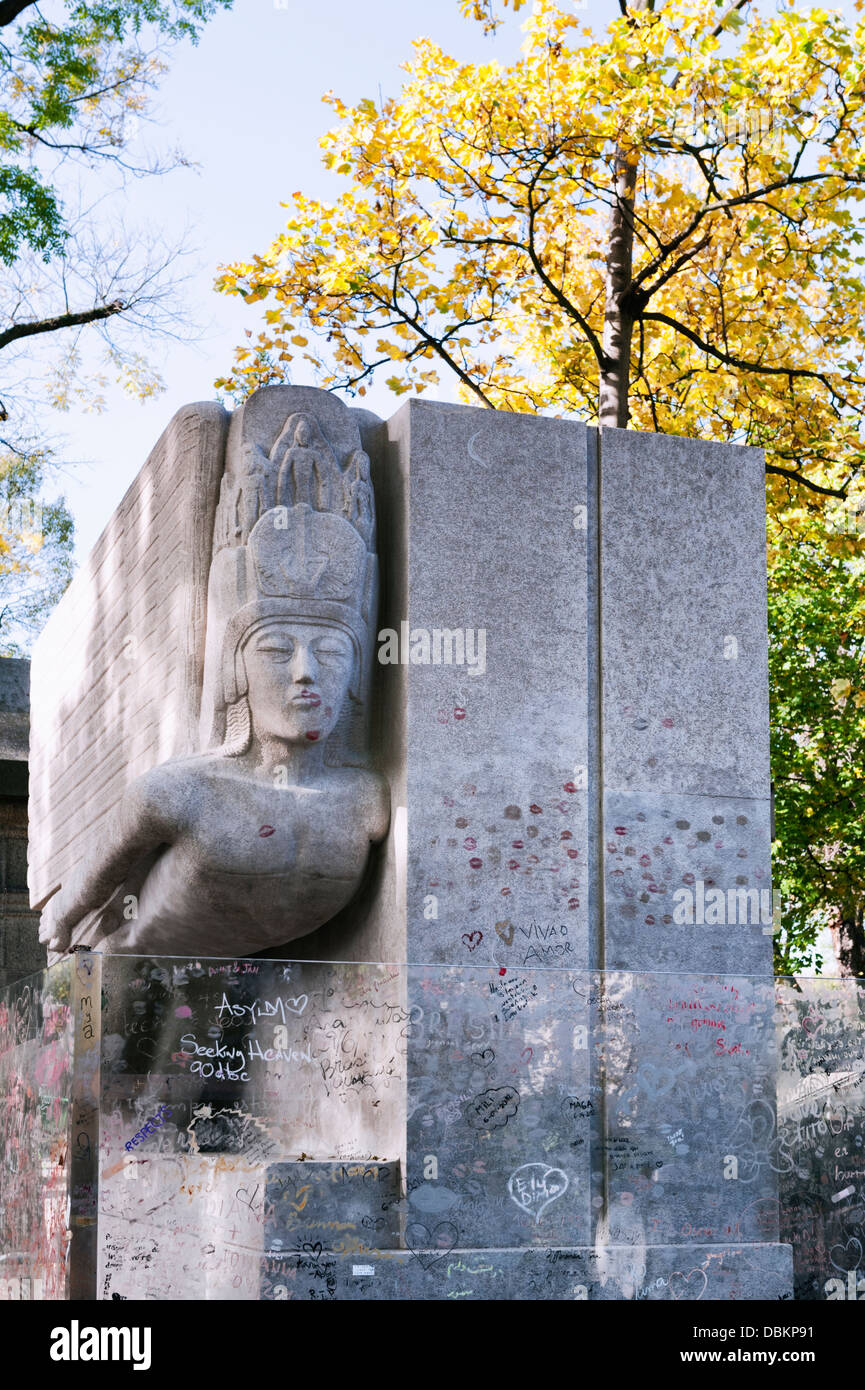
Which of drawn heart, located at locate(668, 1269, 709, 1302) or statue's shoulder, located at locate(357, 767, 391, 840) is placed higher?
statue's shoulder, located at locate(357, 767, 391, 840)

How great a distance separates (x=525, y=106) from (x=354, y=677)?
731cm

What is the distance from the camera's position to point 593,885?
789 centimetres

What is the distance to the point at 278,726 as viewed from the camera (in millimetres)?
7641

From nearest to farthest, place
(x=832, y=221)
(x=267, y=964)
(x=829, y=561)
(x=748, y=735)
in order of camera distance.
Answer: (x=267, y=964) → (x=748, y=735) → (x=832, y=221) → (x=829, y=561)

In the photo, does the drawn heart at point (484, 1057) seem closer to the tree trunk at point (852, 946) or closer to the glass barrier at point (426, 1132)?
the glass barrier at point (426, 1132)

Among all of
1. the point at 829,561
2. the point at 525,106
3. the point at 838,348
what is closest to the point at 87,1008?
the point at 525,106

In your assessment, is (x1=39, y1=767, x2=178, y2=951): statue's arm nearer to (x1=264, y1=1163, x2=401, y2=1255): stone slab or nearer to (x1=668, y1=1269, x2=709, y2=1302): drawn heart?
(x1=264, y1=1163, x2=401, y2=1255): stone slab

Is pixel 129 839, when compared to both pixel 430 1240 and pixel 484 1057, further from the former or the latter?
pixel 430 1240

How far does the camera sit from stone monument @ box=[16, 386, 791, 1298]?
261 inches

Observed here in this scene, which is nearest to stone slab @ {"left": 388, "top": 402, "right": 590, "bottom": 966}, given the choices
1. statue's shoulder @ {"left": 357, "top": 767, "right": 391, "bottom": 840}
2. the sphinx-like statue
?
statue's shoulder @ {"left": 357, "top": 767, "right": 391, "bottom": 840}

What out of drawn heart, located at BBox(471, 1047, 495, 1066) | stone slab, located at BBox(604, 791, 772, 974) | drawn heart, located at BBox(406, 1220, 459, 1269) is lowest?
drawn heart, located at BBox(406, 1220, 459, 1269)

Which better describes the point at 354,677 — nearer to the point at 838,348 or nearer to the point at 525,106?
the point at 525,106

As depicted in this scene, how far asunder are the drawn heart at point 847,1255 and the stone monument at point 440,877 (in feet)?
0.97

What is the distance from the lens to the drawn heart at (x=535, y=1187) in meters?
7.13
